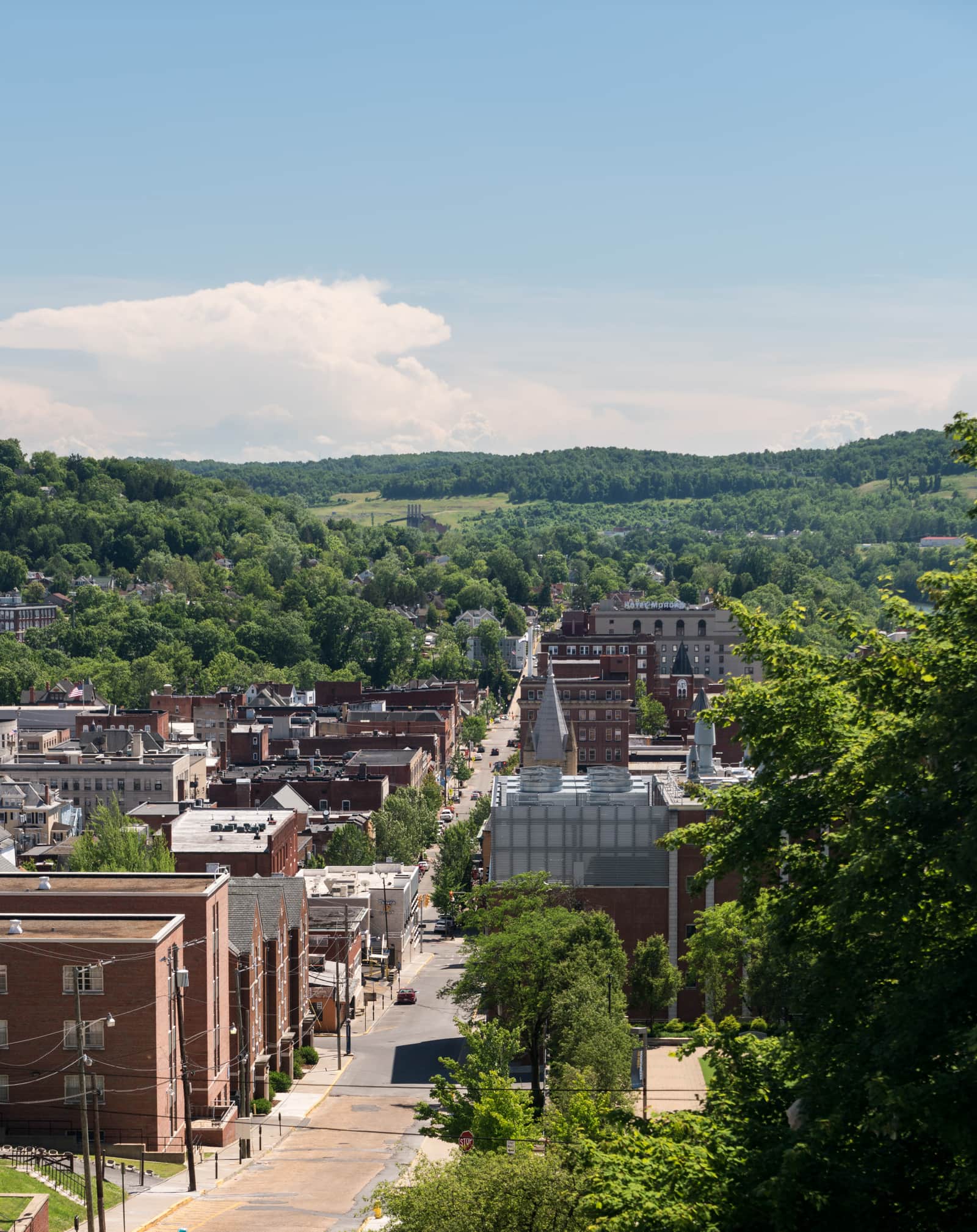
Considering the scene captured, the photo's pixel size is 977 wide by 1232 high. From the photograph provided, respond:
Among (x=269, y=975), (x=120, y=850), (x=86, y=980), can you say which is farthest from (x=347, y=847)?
(x=86, y=980)

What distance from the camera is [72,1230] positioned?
150 ft

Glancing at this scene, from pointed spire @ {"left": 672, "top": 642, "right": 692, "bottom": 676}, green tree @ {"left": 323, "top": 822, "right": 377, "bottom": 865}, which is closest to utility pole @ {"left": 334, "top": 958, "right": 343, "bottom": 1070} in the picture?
green tree @ {"left": 323, "top": 822, "right": 377, "bottom": 865}

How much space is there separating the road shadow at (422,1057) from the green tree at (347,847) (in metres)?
34.5

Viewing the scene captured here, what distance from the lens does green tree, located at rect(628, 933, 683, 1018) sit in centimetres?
6988

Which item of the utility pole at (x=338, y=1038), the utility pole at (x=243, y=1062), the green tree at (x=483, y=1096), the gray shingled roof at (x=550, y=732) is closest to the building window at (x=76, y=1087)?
the utility pole at (x=243, y=1062)

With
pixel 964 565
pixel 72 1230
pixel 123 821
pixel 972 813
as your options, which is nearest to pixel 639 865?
pixel 72 1230

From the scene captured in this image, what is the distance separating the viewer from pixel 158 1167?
56906 mm

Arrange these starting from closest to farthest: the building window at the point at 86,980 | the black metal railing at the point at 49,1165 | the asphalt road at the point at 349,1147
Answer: the black metal railing at the point at 49,1165 < the asphalt road at the point at 349,1147 < the building window at the point at 86,980

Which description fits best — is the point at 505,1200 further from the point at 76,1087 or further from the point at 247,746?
the point at 247,746

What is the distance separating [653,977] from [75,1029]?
24425 mm

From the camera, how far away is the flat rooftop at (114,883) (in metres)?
64.2

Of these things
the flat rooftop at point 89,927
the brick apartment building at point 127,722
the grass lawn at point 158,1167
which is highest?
the flat rooftop at point 89,927

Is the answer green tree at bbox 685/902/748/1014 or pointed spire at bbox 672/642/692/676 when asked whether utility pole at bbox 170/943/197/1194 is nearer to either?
green tree at bbox 685/902/748/1014

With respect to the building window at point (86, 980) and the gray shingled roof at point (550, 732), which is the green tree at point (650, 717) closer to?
the gray shingled roof at point (550, 732)
